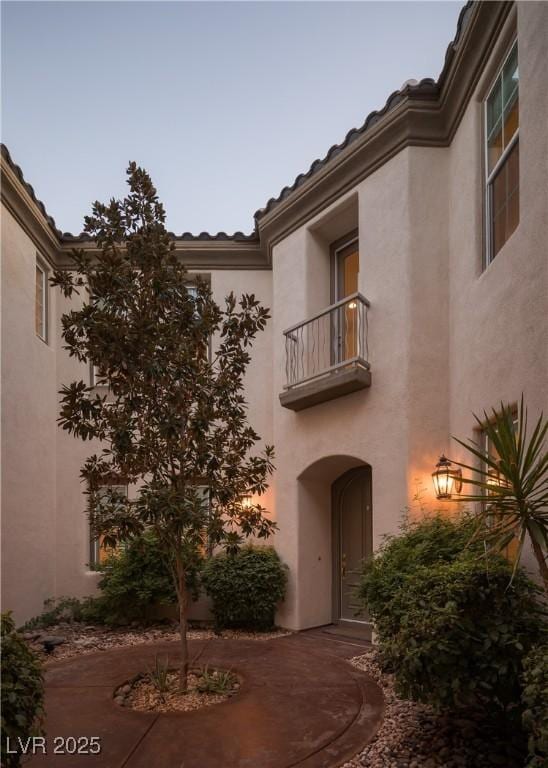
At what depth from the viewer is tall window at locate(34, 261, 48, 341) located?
10188 mm

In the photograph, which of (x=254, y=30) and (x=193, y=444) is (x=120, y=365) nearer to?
(x=193, y=444)

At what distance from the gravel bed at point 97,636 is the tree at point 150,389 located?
2.92 metres

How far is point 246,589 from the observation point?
8.94m

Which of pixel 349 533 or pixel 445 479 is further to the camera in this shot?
pixel 349 533

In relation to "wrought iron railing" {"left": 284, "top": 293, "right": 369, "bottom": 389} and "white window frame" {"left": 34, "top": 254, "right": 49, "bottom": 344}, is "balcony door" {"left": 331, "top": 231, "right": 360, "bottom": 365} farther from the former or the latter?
"white window frame" {"left": 34, "top": 254, "right": 49, "bottom": 344}

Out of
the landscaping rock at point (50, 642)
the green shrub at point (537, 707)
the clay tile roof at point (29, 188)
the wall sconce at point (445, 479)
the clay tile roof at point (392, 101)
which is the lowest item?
the landscaping rock at point (50, 642)

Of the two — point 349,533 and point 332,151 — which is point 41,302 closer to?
point 332,151

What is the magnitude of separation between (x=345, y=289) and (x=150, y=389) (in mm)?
5261

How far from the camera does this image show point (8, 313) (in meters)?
8.59

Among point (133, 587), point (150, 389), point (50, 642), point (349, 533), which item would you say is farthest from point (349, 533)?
point (150, 389)

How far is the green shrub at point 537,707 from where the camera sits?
308 cm

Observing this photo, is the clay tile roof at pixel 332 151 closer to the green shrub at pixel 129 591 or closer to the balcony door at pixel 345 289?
the balcony door at pixel 345 289

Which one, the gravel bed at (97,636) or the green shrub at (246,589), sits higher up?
the green shrub at (246,589)

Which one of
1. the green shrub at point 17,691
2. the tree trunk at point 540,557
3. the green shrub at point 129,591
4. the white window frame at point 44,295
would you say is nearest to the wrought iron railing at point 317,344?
the green shrub at point 129,591
